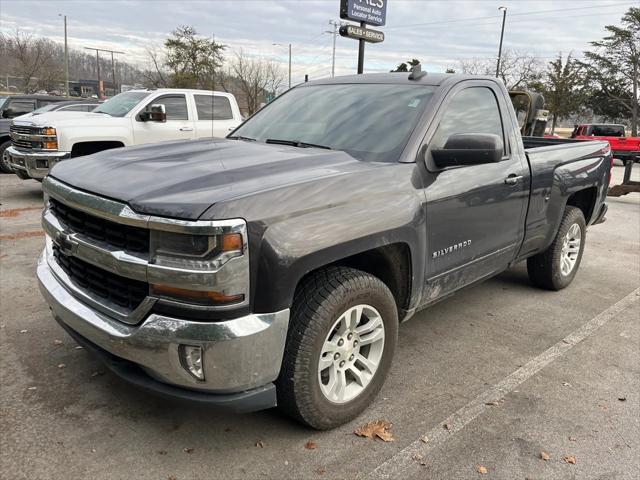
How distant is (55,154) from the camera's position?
26.8 feet

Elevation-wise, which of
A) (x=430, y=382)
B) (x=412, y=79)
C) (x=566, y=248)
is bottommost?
(x=430, y=382)

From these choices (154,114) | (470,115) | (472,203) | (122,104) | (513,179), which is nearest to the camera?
(472,203)

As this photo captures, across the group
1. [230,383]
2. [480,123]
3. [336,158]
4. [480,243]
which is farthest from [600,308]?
[230,383]

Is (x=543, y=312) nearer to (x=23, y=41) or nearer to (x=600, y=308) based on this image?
(x=600, y=308)

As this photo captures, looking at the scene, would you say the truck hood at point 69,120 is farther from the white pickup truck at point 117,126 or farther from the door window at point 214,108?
the door window at point 214,108

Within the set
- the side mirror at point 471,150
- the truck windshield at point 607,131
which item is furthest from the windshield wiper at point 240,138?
the truck windshield at point 607,131

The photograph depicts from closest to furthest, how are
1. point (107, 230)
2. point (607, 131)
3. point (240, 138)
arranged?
1. point (107, 230)
2. point (240, 138)
3. point (607, 131)

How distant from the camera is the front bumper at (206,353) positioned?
2.18m

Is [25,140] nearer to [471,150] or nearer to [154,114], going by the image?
[154,114]

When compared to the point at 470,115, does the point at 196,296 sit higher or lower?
lower

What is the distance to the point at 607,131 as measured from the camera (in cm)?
2284

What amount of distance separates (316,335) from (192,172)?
1.00 metres

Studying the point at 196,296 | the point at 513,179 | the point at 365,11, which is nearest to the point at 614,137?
the point at 365,11

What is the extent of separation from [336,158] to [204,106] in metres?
7.70
